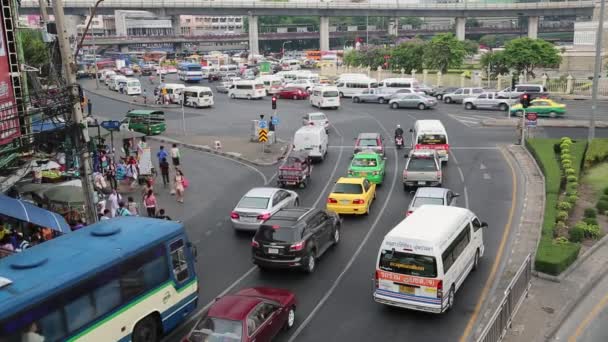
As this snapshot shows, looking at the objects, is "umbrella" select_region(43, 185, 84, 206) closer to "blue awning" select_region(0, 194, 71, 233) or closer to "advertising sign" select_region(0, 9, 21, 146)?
"blue awning" select_region(0, 194, 71, 233)

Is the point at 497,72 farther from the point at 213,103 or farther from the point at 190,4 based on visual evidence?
the point at 190,4

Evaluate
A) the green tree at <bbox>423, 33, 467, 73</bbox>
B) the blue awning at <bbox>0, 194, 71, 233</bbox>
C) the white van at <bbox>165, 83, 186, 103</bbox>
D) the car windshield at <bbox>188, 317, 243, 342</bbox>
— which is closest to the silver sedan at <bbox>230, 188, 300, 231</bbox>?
the blue awning at <bbox>0, 194, 71, 233</bbox>

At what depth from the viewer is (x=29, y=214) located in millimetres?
16719

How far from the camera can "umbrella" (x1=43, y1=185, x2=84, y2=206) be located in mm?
20031

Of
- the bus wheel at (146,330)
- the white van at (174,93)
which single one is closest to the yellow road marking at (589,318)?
the bus wheel at (146,330)

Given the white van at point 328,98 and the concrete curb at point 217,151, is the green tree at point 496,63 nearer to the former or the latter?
the white van at point 328,98

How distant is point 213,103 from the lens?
59125 mm

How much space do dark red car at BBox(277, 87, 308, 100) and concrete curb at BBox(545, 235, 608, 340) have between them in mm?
46443

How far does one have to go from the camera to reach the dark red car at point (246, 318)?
11.3m

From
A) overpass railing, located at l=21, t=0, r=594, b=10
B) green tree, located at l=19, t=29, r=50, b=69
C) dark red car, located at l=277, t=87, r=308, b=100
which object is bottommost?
dark red car, located at l=277, t=87, r=308, b=100

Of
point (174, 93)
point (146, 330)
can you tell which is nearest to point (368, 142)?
point (146, 330)

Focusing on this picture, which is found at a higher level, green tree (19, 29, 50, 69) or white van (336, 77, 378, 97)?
green tree (19, 29, 50, 69)

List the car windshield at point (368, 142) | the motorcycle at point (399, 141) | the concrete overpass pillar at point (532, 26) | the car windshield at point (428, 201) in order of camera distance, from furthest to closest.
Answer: the concrete overpass pillar at point (532, 26) → the motorcycle at point (399, 141) → the car windshield at point (368, 142) → the car windshield at point (428, 201)

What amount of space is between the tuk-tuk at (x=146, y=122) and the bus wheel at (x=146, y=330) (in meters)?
31.3
